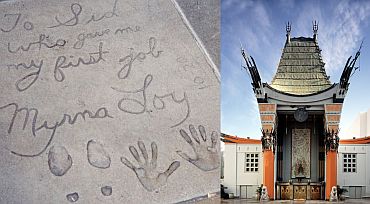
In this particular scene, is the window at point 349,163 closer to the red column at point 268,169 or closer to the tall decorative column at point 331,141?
the tall decorative column at point 331,141

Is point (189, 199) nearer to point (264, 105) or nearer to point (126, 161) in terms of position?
point (126, 161)

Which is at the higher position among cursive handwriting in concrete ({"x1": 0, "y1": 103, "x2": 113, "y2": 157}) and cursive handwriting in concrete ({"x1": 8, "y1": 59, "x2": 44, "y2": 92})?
cursive handwriting in concrete ({"x1": 8, "y1": 59, "x2": 44, "y2": 92})

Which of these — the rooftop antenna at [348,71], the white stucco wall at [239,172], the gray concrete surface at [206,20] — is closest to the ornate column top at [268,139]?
the white stucco wall at [239,172]

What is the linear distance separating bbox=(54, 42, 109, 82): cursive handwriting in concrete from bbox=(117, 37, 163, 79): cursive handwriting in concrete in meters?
0.12

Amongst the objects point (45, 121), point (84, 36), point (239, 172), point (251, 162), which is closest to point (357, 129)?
point (251, 162)

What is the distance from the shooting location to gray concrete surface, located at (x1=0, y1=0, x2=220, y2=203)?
7.63 ft

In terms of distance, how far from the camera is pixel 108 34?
247cm

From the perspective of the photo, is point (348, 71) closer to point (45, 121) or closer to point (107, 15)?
point (107, 15)

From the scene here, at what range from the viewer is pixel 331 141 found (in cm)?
684

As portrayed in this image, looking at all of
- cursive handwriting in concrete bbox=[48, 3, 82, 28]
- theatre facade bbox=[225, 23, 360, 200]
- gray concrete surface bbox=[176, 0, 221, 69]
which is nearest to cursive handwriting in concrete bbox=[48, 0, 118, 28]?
cursive handwriting in concrete bbox=[48, 3, 82, 28]

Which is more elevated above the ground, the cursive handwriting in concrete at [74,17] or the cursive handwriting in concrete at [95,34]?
the cursive handwriting in concrete at [74,17]

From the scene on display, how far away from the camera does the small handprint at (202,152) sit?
7.61 feet

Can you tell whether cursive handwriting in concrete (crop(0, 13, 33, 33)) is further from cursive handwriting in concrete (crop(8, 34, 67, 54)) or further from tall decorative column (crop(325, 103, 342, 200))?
tall decorative column (crop(325, 103, 342, 200))

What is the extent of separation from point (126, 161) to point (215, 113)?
1.63 feet
